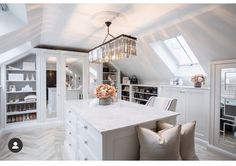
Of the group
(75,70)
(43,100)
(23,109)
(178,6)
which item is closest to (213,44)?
(178,6)

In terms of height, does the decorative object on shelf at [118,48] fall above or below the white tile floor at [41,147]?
above

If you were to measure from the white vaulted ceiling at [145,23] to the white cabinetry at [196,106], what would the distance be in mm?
577

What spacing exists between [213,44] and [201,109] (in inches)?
49.9

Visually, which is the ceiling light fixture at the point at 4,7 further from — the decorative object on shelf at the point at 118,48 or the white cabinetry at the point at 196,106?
the white cabinetry at the point at 196,106

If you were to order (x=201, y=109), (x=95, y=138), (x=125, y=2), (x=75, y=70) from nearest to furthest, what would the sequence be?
(x=95, y=138), (x=125, y=2), (x=201, y=109), (x=75, y=70)

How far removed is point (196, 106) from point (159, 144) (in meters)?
2.12

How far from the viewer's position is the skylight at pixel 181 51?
3.51 meters

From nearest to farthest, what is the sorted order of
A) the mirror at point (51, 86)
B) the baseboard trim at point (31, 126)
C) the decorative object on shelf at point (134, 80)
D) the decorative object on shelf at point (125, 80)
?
the baseboard trim at point (31, 126) < the mirror at point (51, 86) < the decorative object on shelf at point (134, 80) < the decorative object on shelf at point (125, 80)

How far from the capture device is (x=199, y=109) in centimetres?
307

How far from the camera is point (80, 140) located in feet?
6.54

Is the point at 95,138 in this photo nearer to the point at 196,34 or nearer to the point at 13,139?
the point at 196,34

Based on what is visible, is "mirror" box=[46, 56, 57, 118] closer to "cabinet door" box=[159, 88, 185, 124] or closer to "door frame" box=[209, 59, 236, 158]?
"cabinet door" box=[159, 88, 185, 124]

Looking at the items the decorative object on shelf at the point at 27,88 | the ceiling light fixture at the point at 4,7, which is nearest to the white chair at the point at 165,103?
the ceiling light fixture at the point at 4,7

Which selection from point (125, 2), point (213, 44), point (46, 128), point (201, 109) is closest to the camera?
point (125, 2)
